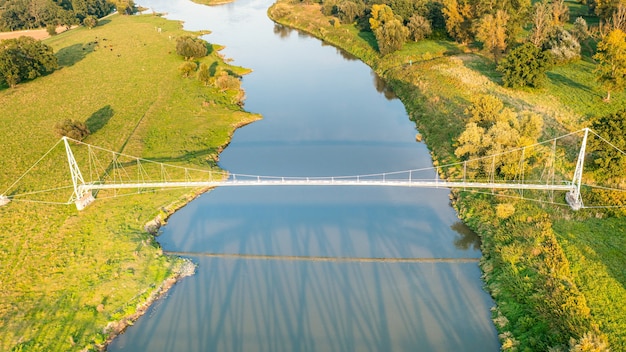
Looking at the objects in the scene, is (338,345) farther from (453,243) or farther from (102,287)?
(102,287)

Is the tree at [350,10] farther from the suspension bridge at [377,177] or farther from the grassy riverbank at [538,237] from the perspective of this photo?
the suspension bridge at [377,177]

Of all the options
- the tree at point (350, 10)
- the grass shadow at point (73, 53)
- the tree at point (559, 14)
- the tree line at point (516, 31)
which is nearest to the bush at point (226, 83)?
the tree line at point (516, 31)

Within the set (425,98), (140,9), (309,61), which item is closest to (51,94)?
(309,61)

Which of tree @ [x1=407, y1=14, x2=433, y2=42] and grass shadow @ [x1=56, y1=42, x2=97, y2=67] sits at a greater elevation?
tree @ [x1=407, y1=14, x2=433, y2=42]

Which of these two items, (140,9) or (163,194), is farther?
(140,9)

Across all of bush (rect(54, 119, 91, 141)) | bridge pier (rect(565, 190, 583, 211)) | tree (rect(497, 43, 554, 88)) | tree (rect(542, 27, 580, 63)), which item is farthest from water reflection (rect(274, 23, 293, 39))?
bridge pier (rect(565, 190, 583, 211))

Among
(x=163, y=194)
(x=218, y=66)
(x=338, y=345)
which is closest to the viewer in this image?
(x=338, y=345)

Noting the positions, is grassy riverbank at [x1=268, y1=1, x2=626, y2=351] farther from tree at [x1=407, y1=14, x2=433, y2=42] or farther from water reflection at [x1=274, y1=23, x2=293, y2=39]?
water reflection at [x1=274, y1=23, x2=293, y2=39]
